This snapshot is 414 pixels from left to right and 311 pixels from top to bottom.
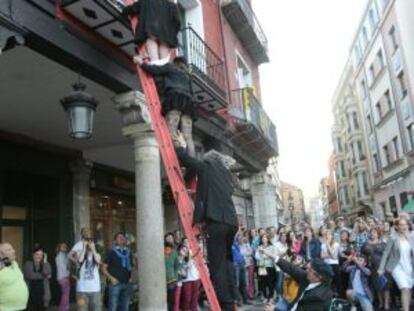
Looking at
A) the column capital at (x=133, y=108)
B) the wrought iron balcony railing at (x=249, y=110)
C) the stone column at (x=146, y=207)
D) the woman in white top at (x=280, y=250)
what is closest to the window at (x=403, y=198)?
the wrought iron balcony railing at (x=249, y=110)

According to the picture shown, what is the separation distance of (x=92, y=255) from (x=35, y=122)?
9.74ft

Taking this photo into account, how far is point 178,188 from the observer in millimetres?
3744

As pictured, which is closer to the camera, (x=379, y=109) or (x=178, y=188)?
(x=178, y=188)

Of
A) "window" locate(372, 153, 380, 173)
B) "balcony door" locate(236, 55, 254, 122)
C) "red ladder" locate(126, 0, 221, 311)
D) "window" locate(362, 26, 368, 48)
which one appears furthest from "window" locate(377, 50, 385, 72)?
"red ladder" locate(126, 0, 221, 311)

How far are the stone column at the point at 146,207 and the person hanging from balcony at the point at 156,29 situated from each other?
3305 mm

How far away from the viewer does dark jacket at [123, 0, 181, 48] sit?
4316 millimetres

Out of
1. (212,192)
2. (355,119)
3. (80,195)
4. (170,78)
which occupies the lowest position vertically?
(212,192)

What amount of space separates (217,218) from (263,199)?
1344 centimetres

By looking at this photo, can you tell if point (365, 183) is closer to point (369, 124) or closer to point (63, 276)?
point (369, 124)

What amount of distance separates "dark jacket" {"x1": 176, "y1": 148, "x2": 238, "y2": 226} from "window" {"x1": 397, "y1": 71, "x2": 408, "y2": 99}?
26229 millimetres

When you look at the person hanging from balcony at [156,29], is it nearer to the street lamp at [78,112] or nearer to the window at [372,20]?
the street lamp at [78,112]

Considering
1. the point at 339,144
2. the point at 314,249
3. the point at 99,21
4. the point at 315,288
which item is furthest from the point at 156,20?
the point at 339,144

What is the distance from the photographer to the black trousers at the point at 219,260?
3598 mm

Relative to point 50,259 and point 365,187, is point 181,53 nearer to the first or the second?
point 50,259
